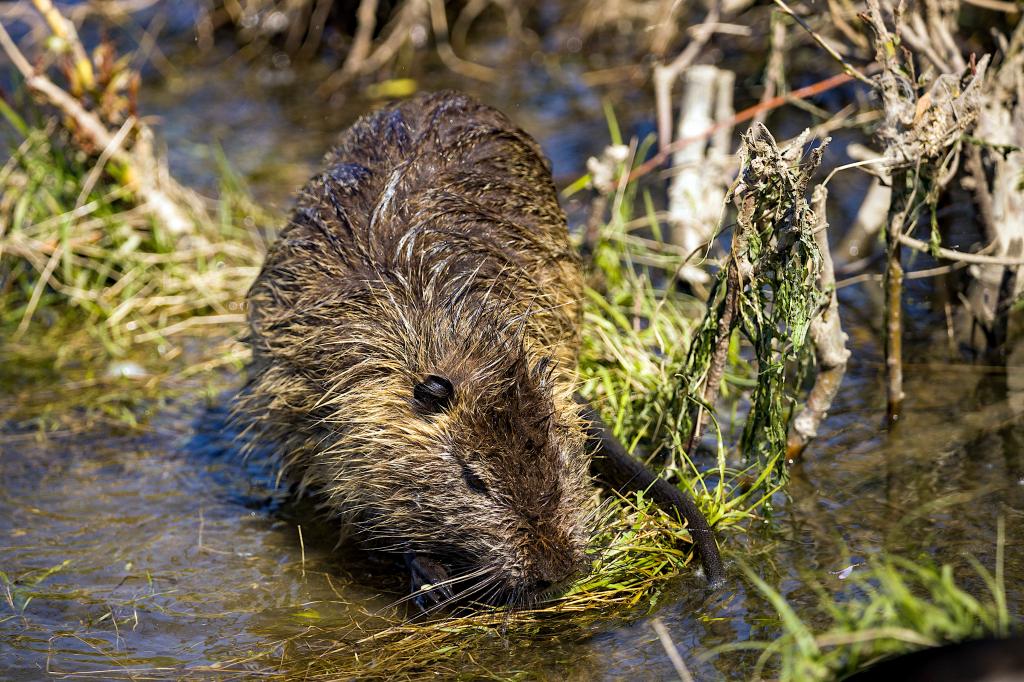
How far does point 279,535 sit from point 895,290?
203cm

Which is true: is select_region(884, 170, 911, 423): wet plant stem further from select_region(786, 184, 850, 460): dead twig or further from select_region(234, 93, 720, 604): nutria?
select_region(234, 93, 720, 604): nutria

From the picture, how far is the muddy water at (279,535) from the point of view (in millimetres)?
2953

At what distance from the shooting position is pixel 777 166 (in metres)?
2.85

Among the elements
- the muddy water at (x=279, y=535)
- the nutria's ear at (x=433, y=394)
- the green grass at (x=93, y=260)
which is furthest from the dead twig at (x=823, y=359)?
the green grass at (x=93, y=260)

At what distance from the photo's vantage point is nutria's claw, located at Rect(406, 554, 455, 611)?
3029 millimetres

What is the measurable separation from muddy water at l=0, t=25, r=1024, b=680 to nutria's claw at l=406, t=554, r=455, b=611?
19 cm

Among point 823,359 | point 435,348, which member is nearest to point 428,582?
point 435,348

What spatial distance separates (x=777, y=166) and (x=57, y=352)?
321 centimetres

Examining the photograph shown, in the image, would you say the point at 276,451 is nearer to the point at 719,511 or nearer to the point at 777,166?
the point at 719,511

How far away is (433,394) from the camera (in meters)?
2.95

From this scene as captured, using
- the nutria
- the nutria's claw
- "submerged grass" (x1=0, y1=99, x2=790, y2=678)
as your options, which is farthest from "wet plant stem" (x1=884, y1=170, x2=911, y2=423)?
the nutria's claw

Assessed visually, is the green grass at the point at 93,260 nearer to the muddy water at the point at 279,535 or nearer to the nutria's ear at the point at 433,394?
the muddy water at the point at 279,535

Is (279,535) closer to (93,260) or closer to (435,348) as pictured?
(435,348)

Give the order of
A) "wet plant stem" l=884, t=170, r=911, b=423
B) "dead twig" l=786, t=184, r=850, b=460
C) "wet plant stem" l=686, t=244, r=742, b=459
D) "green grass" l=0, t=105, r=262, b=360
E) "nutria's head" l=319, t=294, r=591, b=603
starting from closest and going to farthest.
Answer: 1. "nutria's head" l=319, t=294, r=591, b=603
2. "wet plant stem" l=686, t=244, r=742, b=459
3. "dead twig" l=786, t=184, r=850, b=460
4. "wet plant stem" l=884, t=170, r=911, b=423
5. "green grass" l=0, t=105, r=262, b=360
